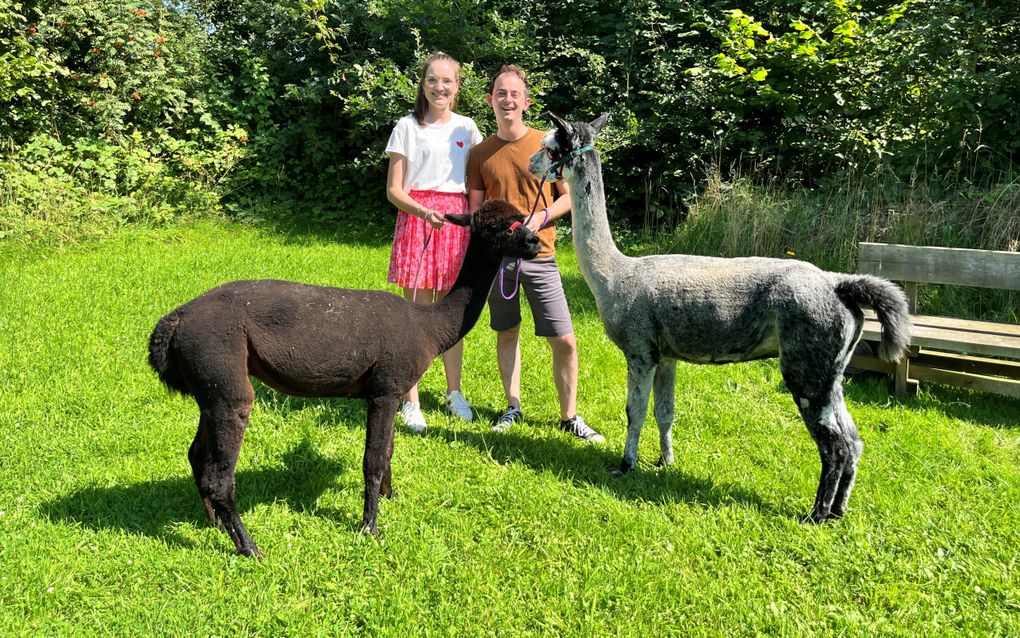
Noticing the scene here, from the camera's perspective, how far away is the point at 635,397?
4.32 metres

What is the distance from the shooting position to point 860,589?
3.30 metres

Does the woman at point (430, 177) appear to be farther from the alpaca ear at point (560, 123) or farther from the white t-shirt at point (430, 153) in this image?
the alpaca ear at point (560, 123)

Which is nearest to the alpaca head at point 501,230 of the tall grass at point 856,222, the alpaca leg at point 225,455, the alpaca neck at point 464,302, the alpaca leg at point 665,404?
the alpaca neck at point 464,302

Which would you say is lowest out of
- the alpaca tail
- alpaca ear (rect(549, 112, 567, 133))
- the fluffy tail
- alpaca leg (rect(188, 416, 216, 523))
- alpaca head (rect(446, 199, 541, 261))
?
alpaca leg (rect(188, 416, 216, 523))

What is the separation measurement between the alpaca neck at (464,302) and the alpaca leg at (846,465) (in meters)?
2.10

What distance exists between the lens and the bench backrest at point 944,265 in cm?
557

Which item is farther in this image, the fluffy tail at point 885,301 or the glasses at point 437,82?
the glasses at point 437,82

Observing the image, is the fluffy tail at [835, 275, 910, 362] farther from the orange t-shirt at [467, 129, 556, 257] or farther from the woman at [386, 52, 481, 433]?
the woman at [386, 52, 481, 433]

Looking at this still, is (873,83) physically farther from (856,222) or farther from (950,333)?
(950,333)

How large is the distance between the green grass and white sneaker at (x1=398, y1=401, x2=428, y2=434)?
0.42ft

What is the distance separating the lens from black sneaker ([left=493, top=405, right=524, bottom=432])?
17.2 feet

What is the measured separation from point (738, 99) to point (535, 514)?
900 cm

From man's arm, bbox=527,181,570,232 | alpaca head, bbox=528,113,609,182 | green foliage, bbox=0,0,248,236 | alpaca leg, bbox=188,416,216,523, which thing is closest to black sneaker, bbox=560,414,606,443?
man's arm, bbox=527,181,570,232

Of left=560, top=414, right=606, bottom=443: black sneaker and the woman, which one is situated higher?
the woman
